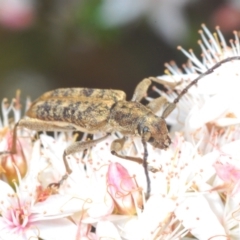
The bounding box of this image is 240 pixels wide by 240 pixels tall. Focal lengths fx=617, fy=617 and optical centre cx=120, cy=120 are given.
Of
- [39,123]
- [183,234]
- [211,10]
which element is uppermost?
[211,10]

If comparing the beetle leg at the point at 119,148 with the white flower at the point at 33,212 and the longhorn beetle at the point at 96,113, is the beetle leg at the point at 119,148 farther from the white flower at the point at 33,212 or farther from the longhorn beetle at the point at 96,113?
the white flower at the point at 33,212

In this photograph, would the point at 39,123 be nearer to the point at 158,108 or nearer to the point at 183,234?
the point at 158,108

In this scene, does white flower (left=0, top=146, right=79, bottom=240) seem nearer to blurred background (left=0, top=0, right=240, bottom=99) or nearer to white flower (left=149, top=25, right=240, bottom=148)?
white flower (left=149, top=25, right=240, bottom=148)

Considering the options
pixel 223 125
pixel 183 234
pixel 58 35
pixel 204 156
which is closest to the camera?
pixel 183 234

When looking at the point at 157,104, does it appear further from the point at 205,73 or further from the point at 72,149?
the point at 72,149

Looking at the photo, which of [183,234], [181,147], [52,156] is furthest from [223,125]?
[52,156]

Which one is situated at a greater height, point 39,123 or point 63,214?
point 39,123

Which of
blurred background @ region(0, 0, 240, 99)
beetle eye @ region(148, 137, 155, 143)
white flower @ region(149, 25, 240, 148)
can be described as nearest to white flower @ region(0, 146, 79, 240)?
beetle eye @ region(148, 137, 155, 143)

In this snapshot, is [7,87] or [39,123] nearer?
[39,123]
